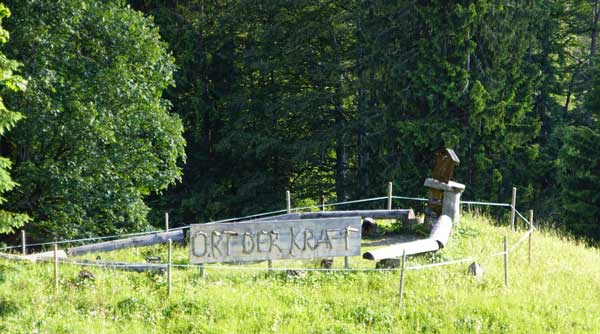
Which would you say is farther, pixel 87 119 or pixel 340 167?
pixel 340 167

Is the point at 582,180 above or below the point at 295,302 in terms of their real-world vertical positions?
above

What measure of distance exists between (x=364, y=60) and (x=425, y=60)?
2.50 meters

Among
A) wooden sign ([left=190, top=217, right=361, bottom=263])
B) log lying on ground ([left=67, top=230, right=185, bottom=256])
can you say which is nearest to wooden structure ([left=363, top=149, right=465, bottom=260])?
wooden sign ([left=190, top=217, right=361, bottom=263])

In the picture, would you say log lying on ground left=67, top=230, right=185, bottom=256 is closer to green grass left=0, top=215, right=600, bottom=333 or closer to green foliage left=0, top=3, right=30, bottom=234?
green grass left=0, top=215, right=600, bottom=333

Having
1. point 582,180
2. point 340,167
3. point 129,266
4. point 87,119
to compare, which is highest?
point 87,119

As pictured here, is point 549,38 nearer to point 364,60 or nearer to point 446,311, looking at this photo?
point 364,60

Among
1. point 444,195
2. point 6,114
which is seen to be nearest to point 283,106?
point 444,195

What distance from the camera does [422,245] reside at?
14.7 metres

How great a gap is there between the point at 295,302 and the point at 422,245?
138 inches

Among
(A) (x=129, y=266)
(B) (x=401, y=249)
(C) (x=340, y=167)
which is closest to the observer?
(A) (x=129, y=266)

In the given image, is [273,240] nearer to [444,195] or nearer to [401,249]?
[401,249]

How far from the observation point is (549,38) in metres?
29.5

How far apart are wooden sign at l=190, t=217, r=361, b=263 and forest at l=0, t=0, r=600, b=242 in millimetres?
7059

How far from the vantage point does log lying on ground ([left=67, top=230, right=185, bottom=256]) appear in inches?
624
